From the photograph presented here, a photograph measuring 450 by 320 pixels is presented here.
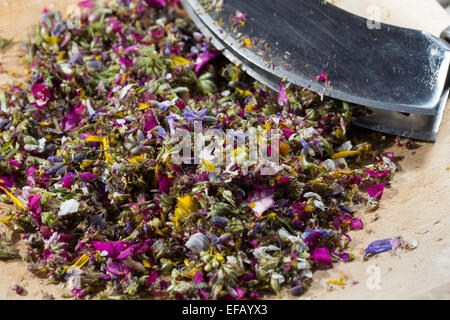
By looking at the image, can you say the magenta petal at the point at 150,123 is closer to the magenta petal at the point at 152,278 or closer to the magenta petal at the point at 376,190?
the magenta petal at the point at 152,278

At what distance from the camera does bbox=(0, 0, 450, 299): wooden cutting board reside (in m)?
1.57

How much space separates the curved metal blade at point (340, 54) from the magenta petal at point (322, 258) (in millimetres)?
572

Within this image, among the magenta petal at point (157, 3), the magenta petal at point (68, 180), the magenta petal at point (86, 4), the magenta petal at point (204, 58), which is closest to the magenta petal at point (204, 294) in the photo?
the magenta petal at point (68, 180)

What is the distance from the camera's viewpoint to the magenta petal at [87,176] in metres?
1.85

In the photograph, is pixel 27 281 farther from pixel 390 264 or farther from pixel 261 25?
pixel 261 25

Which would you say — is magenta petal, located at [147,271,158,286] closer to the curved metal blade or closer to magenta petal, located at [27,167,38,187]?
magenta petal, located at [27,167,38,187]

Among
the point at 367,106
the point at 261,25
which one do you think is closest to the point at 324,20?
the point at 261,25

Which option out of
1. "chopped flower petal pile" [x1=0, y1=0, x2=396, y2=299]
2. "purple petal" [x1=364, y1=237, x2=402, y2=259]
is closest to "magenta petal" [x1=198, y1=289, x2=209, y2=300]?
"chopped flower petal pile" [x1=0, y1=0, x2=396, y2=299]

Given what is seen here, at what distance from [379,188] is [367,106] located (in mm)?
310

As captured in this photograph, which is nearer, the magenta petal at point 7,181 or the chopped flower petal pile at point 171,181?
the chopped flower petal pile at point 171,181

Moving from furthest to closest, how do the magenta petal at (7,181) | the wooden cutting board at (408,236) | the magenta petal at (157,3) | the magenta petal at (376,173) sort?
the magenta petal at (157,3)
the magenta petal at (7,181)
the magenta petal at (376,173)
the wooden cutting board at (408,236)

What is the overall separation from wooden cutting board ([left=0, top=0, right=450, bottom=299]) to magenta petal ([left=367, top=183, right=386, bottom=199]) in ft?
0.10

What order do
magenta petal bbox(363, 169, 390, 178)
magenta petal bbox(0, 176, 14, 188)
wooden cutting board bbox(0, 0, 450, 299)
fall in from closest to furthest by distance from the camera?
wooden cutting board bbox(0, 0, 450, 299) → magenta petal bbox(363, 169, 390, 178) → magenta petal bbox(0, 176, 14, 188)

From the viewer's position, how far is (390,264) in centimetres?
164
